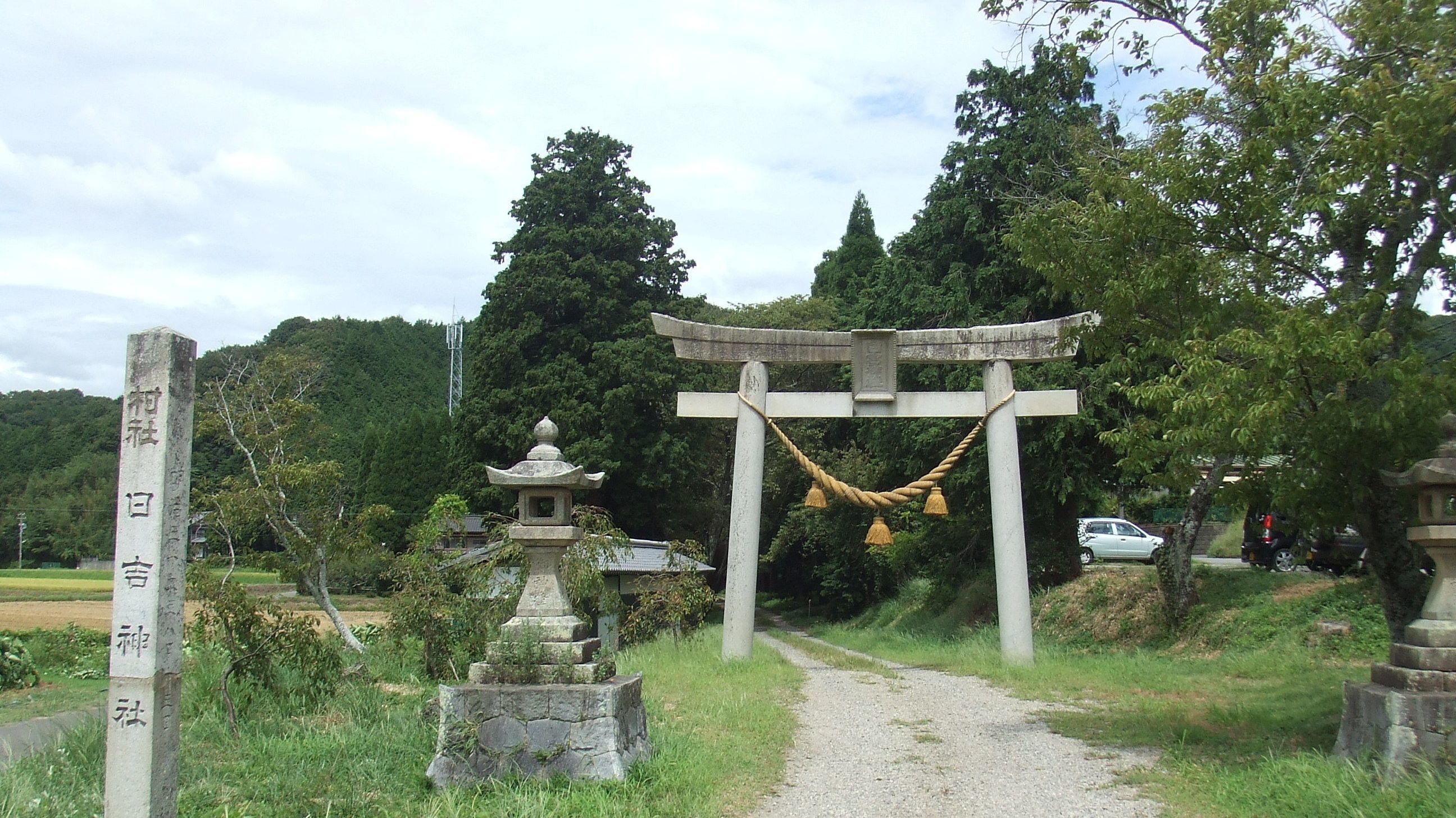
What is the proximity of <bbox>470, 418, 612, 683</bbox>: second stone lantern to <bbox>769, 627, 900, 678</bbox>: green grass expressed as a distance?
5.59m

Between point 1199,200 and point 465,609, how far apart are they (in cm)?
822

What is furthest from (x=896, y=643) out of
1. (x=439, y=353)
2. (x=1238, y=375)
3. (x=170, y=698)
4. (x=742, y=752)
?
(x=439, y=353)

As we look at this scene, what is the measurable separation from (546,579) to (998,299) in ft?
42.7

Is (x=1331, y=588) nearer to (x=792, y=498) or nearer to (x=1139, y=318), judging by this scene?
(x=1139, y=318)

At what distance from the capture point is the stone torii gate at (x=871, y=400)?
12.4m

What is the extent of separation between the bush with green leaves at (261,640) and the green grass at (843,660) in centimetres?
609

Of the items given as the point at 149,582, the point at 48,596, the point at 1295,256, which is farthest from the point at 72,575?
the point at 1295,256

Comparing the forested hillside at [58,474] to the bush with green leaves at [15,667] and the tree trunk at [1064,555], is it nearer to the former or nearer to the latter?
the bush with green leaves at [15,667]

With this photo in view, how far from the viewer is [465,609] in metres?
11.0

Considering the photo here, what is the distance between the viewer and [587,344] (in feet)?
83.8

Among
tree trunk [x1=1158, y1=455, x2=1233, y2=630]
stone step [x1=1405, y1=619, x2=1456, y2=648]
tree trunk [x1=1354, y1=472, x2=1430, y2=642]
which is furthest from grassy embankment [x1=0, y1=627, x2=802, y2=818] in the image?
tree trunk [x1=1158, y1=455, x2=1233, y2=630]

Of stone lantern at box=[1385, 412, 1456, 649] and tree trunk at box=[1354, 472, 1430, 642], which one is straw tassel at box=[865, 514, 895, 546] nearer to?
tree trunk at box=[1354, 472, 1430, 642]

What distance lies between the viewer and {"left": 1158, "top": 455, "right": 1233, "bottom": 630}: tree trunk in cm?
1361

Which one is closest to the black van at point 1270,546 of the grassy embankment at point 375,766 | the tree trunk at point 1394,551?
the tree trunk at point 1394,551
